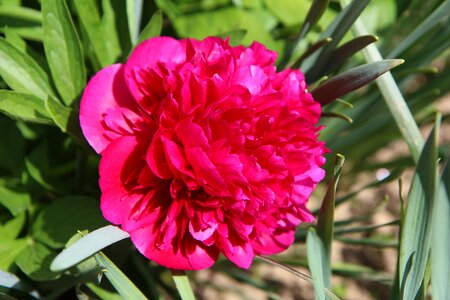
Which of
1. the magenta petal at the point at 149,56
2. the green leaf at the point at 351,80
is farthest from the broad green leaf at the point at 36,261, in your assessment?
the green leaf at the point at 351,80

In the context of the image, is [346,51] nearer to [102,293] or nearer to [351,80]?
[351,80]

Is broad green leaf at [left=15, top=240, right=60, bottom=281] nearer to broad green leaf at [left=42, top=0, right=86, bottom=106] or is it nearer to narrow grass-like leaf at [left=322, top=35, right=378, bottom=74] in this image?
broad green leaf at [left=42, top=0, right=86, bottom=106]

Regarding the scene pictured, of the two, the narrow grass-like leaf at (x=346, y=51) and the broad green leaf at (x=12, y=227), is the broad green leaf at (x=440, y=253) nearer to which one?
the narrow grass-like leaf at (x=346, y=51)

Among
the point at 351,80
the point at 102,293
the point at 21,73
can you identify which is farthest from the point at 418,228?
the point at 21,73

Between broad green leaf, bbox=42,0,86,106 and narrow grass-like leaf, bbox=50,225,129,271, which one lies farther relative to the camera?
broad green leaf, bbox=42,0,86,106

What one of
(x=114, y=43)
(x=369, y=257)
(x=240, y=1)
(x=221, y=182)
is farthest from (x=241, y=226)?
(x=369, y=257)

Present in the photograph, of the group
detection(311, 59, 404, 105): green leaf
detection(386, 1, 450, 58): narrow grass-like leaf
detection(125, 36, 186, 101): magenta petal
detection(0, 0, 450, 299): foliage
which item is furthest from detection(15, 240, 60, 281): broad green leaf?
detection(386, 1, 450, 58): narrow grass-like leaf

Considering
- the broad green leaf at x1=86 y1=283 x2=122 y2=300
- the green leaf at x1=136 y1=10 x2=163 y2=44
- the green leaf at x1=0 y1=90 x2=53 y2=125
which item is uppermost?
the green leaf at x1=136 y1=10 x2=163 y2=44
